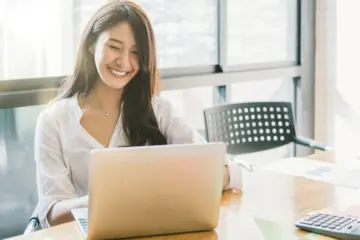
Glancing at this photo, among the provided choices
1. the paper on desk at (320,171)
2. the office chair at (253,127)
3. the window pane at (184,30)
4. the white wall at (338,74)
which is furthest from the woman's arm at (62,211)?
the white wall at (338,74)

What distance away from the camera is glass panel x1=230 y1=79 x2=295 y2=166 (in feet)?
11.6

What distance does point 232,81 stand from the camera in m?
3.30

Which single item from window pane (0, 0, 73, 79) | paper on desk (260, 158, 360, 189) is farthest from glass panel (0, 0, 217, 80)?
paper on desk (260, 158, 360, 189)

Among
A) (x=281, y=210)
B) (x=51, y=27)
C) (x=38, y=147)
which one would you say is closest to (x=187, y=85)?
(x=51, y=27)

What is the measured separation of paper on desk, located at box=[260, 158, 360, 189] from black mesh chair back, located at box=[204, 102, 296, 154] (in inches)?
21.4

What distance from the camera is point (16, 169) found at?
8.24 ft

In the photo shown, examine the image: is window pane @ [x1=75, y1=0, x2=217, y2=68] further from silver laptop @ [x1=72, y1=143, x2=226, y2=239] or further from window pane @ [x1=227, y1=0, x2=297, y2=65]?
silver laptop @ [x1=72, y1=143, x2=226, y2=239]

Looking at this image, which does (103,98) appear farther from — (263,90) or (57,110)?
(263,90)

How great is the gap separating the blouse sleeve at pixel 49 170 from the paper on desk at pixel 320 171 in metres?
0.76

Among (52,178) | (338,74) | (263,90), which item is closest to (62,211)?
(52,178)

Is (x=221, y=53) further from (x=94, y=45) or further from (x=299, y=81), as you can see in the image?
(x=94, y=45)

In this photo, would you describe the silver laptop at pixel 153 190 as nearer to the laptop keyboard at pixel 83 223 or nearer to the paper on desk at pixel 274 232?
the laptop keyboard at pixel 83 223

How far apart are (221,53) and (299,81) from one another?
2.57 ft

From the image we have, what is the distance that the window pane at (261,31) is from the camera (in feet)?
11.2
